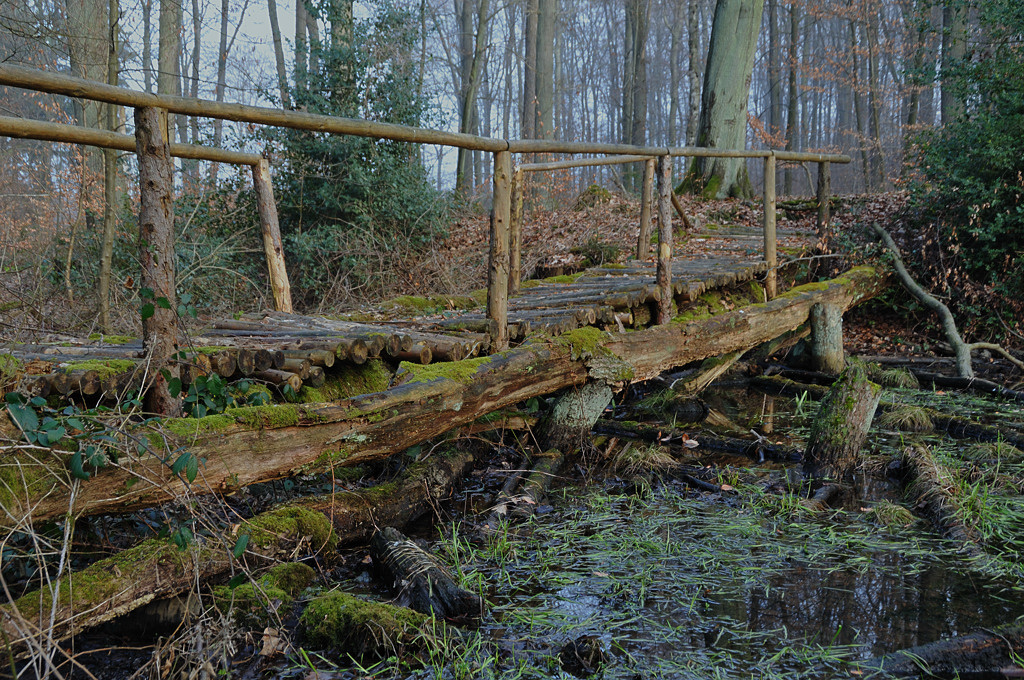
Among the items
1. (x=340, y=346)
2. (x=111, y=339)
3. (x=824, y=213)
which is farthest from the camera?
(x=824, y=213)

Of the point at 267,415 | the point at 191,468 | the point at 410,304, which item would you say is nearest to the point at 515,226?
the point at 410,304

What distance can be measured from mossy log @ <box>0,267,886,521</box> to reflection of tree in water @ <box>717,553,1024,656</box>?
5.90ft

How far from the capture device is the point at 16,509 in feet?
8.05

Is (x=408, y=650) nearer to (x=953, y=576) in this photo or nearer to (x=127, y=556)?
(x=127, y=556)

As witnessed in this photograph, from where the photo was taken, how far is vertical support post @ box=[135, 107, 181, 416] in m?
3.02

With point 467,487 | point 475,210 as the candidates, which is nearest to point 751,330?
point 467,487

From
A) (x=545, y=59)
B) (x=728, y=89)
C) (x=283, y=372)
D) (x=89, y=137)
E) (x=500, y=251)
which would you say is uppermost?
(x=545, y=59)

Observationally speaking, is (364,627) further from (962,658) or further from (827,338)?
(827,338)

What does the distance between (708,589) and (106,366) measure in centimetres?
304

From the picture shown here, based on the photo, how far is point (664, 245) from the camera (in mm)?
6250

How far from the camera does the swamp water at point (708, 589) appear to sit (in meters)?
2.94

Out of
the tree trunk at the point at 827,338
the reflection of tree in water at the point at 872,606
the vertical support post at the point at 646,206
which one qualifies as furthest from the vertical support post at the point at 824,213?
the reflection of tree in water at the point at 872,606

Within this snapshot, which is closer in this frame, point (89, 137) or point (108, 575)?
point (108, 575)

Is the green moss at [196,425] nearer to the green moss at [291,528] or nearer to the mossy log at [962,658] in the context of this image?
the green moss at [291,528]
